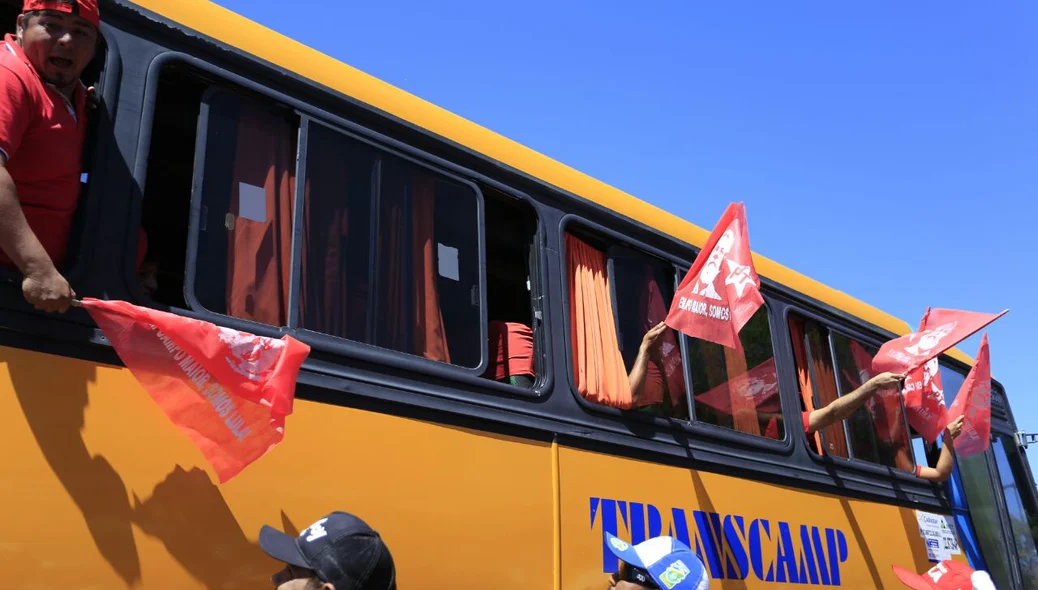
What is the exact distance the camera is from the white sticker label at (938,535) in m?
5.08

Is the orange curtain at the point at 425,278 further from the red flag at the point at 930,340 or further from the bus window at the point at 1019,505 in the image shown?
the bus window at the point at 1019,505

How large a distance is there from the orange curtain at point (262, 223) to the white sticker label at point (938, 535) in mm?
4104

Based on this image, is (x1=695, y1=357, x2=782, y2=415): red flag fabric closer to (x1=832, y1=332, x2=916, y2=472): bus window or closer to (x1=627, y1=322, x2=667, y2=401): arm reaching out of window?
(x1=627, y1=322, x2=667, y2=401): arm reaching out of window

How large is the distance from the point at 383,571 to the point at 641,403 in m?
1.86

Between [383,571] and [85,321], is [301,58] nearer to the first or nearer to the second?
[85,321]

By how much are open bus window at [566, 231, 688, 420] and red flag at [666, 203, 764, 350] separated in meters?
0.16

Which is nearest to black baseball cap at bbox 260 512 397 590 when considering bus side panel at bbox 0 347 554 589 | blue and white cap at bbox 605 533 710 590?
bus side panel at bbox 0 347 554 589

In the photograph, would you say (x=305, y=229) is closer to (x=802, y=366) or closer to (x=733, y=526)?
(x=733, y=526)

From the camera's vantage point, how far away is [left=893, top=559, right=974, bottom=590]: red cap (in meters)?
4.61

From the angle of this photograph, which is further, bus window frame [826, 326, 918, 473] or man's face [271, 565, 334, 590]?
bus window frame [826, 326, 918, 473]

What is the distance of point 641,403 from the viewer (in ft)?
12.1

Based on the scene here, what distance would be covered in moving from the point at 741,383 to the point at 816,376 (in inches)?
30.8

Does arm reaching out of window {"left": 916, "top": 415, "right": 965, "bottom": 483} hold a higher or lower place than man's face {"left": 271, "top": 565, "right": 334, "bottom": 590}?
higher

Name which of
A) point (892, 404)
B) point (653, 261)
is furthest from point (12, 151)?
point (892, 404)
